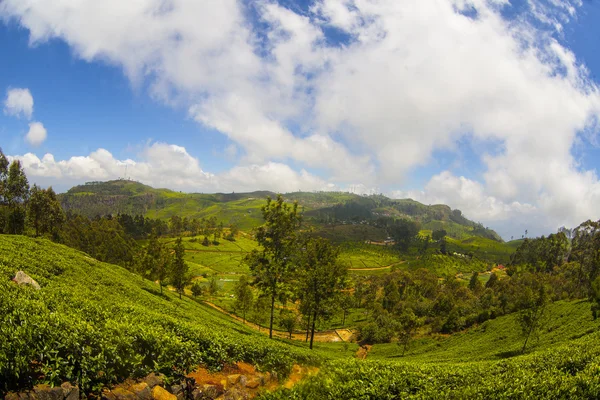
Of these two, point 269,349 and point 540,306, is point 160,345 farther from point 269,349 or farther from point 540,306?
point 540,306

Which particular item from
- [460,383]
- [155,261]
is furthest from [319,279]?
[155,261]

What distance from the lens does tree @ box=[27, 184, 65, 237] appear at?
231 feet

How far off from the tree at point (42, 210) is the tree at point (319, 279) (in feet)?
249

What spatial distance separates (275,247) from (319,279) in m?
5.76

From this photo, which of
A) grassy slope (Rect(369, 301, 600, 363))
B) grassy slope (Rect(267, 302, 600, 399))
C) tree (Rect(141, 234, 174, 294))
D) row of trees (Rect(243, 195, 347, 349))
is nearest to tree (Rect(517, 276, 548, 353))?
grassy slope (Rect(369, 301, 600, 363))

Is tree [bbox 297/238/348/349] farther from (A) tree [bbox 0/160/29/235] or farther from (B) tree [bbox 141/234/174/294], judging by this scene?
(A) tree [bbox 0/160/29/235]

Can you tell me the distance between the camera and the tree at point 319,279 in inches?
1191

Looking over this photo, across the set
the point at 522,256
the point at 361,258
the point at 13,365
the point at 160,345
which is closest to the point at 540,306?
the point at 160,345

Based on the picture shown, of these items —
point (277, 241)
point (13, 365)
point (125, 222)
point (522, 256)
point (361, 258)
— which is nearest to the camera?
point (13, 365)

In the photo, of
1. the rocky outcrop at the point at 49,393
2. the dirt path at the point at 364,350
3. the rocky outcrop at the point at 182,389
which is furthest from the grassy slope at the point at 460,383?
the dirt path at the point at 364,350

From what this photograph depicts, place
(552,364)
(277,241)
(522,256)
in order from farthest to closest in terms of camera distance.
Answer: (522,256)
(277,241)
(552,364)

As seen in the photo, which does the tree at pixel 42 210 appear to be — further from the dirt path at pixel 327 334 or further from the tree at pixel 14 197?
the dirt path at pixel 327 334

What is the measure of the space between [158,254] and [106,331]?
40.2 meters

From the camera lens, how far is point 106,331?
9109 millimetres
